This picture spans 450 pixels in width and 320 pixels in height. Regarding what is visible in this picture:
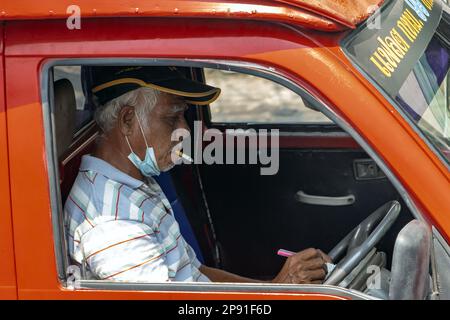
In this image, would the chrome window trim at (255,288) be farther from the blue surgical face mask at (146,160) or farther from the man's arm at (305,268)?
the blue surgical face mask at (146,160)

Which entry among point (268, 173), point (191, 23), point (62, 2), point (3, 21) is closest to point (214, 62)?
point (191, 23)

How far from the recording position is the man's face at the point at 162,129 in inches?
104

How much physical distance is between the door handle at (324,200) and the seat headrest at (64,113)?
114cm

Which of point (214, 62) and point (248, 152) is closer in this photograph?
point (214, 62)

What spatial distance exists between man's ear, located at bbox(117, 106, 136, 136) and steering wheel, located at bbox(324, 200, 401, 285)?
75cm

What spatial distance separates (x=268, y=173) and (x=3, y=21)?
1559mm

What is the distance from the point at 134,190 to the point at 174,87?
34 cm

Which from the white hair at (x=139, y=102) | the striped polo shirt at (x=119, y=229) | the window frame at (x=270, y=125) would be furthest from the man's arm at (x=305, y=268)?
the window frame at (x=270, y=125)

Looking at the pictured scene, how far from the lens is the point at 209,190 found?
350 cm

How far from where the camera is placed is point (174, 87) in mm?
2574

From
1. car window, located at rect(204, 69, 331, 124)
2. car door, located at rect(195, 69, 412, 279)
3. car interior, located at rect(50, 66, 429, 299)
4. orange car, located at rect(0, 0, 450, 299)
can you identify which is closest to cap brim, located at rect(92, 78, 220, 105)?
orange car, located at rect(0, 0, 450, 299)

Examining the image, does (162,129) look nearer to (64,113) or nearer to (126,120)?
(126,120)
